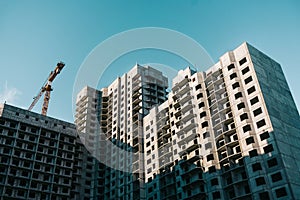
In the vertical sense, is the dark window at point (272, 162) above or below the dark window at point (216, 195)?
above

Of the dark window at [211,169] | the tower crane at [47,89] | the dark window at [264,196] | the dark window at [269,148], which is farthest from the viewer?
the tower crane at [47,89]

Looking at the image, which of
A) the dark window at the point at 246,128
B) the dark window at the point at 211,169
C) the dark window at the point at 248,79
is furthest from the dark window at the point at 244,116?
the dark window at the point at 211,169

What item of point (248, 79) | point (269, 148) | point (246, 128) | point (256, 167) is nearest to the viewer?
point (269, 148)

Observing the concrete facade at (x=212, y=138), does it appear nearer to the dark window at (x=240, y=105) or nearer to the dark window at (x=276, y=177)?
the dark window at (x=276, y=177)

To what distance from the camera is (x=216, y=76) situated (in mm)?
64812

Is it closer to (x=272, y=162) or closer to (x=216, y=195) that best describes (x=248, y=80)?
(x=272, y=162)

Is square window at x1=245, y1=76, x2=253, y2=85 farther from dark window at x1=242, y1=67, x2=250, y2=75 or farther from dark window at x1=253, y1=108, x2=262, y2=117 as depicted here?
dark window at x1=253, y1=108, x2=262, y2=117

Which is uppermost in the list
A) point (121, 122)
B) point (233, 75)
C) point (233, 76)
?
point (121, 122)

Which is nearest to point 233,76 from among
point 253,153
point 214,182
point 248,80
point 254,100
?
point 248,80

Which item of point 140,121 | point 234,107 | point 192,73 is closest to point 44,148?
point 140,121

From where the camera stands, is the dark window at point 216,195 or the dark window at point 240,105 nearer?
the dark window at point 216,195

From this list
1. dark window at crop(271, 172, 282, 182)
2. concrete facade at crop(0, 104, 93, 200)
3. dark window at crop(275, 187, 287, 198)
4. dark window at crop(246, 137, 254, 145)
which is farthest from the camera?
concrete facade at crop(0, 104, 93, 200)

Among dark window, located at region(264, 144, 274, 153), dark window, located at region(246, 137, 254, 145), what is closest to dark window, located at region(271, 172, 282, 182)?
dark window, located at region(264, 144, 274, 153)

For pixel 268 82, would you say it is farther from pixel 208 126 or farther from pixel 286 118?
pixel 208 126
